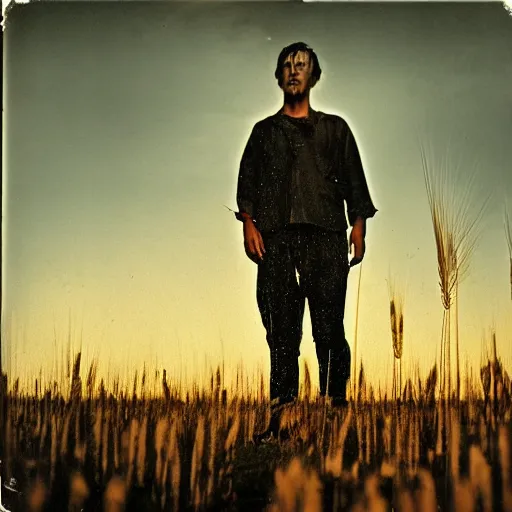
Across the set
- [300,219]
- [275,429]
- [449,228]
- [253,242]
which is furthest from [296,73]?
[275,429]

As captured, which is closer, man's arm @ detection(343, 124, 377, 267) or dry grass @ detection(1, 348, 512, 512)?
dry grass @ detection(1, 348, 512, 512)

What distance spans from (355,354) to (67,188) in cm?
122

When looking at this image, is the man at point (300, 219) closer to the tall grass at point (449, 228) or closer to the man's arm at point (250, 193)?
the man's arm at point (250, 193)

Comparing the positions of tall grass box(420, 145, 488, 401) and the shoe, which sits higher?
tall grass box(420, 145, 488, 401)

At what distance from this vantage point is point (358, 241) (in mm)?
2852

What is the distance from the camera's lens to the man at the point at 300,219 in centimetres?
281

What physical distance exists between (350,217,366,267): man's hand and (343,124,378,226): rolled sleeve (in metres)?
0.02

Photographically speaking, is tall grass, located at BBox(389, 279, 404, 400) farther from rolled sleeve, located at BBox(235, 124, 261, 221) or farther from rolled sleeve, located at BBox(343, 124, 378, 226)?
rolled sleeve, located at BBox(235, 124, 261, 221)

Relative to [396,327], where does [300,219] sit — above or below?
above

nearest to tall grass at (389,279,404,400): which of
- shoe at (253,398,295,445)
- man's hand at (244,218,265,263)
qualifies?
shoe at (253,398,295,445)

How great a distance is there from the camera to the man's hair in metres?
2.89

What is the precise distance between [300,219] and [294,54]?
61 cm

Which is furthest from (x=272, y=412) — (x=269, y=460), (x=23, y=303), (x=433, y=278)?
(x=23, y=303)

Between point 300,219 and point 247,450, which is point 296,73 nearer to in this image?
point 300,219
